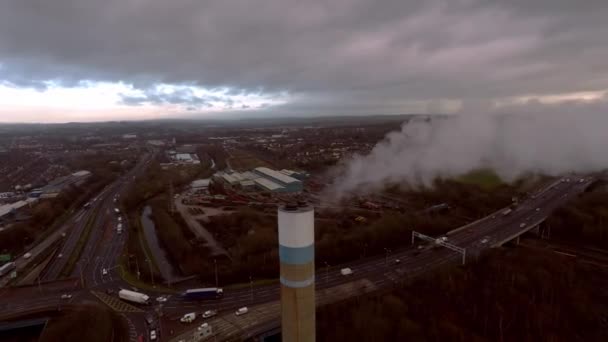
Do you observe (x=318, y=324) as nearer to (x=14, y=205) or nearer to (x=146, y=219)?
(x=146, y=219)

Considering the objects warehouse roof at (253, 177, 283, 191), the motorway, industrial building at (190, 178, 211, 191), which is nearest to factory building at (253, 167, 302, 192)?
warehouse roof at (253, 177, 283, 191)

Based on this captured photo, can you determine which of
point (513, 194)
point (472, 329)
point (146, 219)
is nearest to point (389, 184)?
point (513, 194)

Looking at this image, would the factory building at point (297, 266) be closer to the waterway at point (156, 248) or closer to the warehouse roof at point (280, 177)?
the waterway at point (156, 248)

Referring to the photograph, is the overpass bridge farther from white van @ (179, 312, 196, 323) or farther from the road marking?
the road marking

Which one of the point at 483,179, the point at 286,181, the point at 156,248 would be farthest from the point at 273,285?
the point at 483,179

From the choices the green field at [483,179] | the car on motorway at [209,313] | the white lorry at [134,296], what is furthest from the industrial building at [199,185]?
the green field at [483,179]

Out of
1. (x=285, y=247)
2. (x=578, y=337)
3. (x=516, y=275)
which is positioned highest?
(x=285, y=247)
